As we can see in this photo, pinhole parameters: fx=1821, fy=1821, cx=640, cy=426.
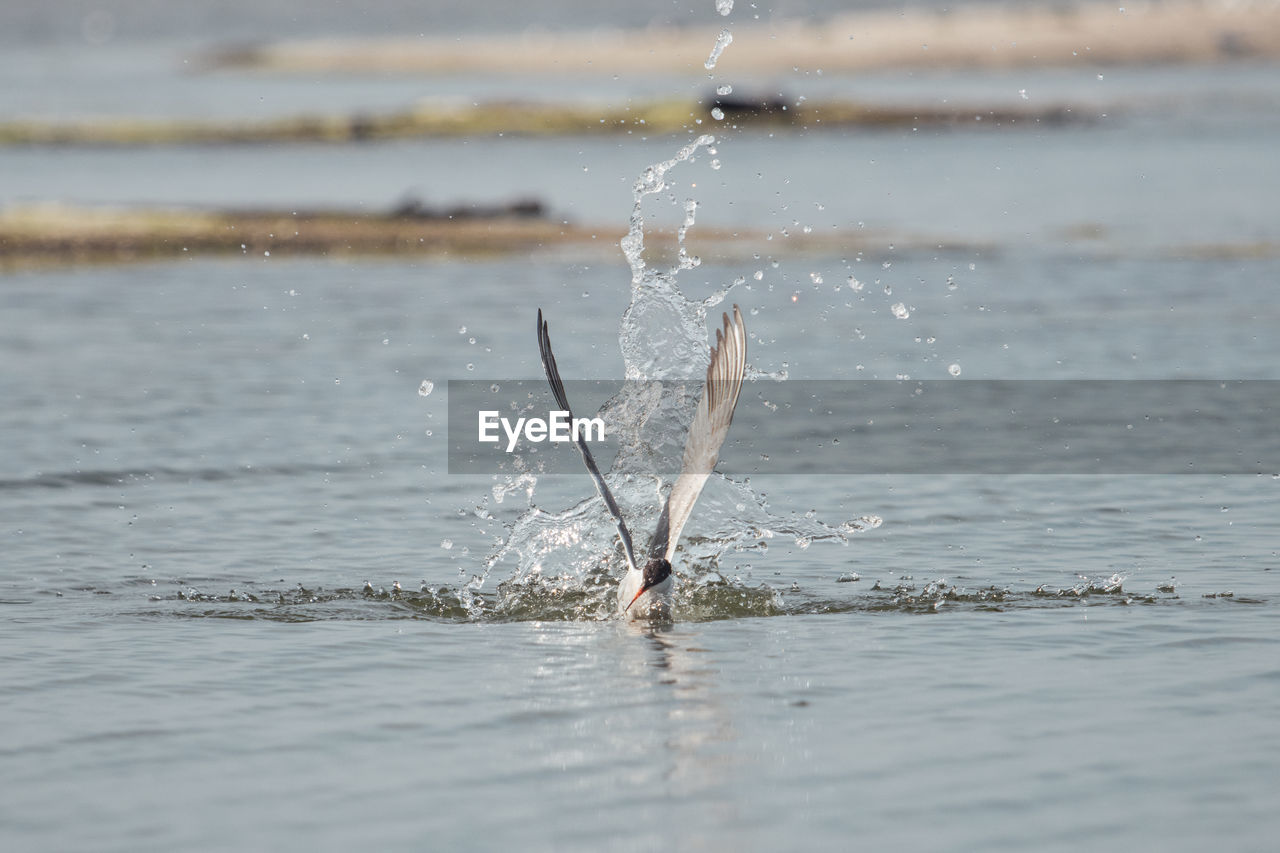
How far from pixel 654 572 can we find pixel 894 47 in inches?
3980

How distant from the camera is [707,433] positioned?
11500mm

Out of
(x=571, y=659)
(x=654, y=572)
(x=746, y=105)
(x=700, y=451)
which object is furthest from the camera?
(x=746, y=105)

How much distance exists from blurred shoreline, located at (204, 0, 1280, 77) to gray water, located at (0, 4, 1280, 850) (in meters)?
76.0

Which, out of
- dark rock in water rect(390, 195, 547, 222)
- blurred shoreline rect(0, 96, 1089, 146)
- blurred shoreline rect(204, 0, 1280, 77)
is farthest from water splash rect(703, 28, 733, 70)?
blurred shoreline rect(204, 0, 1280, 77)

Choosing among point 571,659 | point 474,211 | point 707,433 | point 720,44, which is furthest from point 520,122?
point 571,659

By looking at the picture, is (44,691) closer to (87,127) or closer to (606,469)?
(606,469)

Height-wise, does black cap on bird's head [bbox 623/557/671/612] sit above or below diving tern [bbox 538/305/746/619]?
below

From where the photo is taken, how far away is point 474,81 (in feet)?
348

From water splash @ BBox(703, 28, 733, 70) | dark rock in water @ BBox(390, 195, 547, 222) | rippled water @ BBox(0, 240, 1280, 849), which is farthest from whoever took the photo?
dark rock in water @ BBox(390, 195, 547, 222)

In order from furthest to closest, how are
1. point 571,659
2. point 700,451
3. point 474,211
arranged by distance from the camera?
point 474,211 < point 700,451 < point 571,659

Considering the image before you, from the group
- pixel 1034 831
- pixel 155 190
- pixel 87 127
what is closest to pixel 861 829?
pixel 1034 831

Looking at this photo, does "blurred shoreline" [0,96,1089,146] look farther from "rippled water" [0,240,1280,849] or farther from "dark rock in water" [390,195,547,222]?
"rippled water" [0,240,1280,849]

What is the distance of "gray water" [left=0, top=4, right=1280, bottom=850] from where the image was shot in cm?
858

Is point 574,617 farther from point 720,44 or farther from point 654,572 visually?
point 720,44
